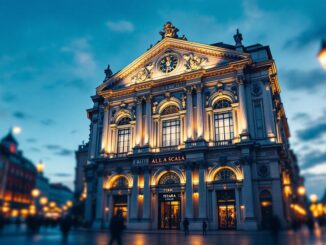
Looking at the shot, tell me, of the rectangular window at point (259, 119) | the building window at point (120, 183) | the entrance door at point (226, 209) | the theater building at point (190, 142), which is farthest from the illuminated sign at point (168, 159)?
the rectangular window at point (259, 119)

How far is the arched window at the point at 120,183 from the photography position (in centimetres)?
3881

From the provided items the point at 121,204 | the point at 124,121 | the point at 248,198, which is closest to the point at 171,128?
the point at 124,121

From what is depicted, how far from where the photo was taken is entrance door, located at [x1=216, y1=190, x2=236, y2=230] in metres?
32.0

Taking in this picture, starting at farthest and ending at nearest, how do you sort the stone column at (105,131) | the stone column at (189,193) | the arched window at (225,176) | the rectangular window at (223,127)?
1. the stone column at (105,131)
2. the rectangular window at (223,127)
3. the arched window at (225,176)
4. the stone column at (189,193)

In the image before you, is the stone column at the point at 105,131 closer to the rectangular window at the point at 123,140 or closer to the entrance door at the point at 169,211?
the rectangular window at the point at 123,140

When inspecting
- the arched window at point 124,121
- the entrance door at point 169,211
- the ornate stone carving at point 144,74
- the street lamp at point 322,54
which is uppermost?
the ornate stone carving at point 144,74

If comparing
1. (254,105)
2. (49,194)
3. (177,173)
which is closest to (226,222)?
(177,173)

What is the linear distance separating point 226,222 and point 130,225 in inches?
435

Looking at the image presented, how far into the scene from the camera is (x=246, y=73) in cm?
3619

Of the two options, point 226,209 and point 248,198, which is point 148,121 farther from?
point 248,198

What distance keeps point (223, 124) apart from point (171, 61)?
11.5 metres

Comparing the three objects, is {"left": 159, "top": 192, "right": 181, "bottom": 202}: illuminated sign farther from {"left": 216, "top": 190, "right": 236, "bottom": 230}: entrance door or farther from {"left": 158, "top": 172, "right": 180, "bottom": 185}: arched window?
{"left": 216, "top": 190, "right": 236, "bottom": 230}: entrance door

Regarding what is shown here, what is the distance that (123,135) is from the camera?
136 ft

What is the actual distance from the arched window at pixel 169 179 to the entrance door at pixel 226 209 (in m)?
5.04
